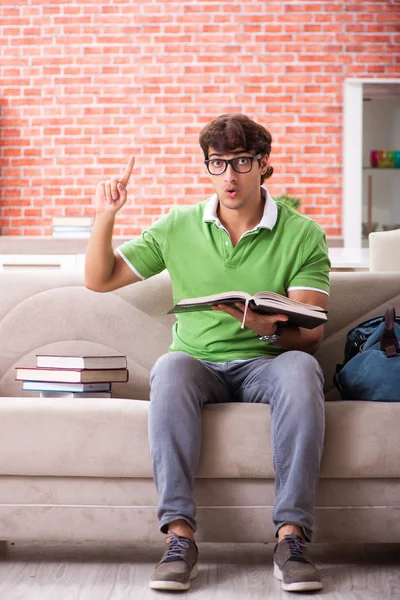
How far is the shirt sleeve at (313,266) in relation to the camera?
7.72 ft

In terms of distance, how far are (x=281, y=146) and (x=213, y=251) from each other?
3329 mm

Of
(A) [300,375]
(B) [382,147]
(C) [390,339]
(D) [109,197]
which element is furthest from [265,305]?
(B) [382,147]

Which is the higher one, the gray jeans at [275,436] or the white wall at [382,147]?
the white wall at [382,147]

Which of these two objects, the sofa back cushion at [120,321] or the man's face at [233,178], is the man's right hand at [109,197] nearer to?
the man's face at [233,178]

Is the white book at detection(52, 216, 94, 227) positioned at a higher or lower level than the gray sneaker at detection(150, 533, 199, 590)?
higher

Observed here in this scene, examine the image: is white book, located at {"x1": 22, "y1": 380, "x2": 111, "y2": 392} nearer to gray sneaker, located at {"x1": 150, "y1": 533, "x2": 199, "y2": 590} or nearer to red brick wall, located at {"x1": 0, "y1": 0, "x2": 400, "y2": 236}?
gray sneaker, located at {"x1": 150, "y1": 533, "x2": 199, "y2": 590}

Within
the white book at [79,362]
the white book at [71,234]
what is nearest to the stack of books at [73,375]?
the white book at [79,362]

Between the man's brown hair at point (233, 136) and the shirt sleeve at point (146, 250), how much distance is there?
26 centimetres

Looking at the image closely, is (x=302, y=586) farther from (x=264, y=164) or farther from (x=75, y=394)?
(x=264, y=164)

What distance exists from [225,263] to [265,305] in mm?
395

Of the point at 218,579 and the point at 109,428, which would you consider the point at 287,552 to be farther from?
the point at 109,428

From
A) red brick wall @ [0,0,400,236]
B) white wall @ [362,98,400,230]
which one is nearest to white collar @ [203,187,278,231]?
red brick wall @ [0,0,400,236]

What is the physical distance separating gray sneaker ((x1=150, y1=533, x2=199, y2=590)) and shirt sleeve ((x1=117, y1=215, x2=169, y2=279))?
2.60 ft

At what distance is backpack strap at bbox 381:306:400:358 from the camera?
2270mm
